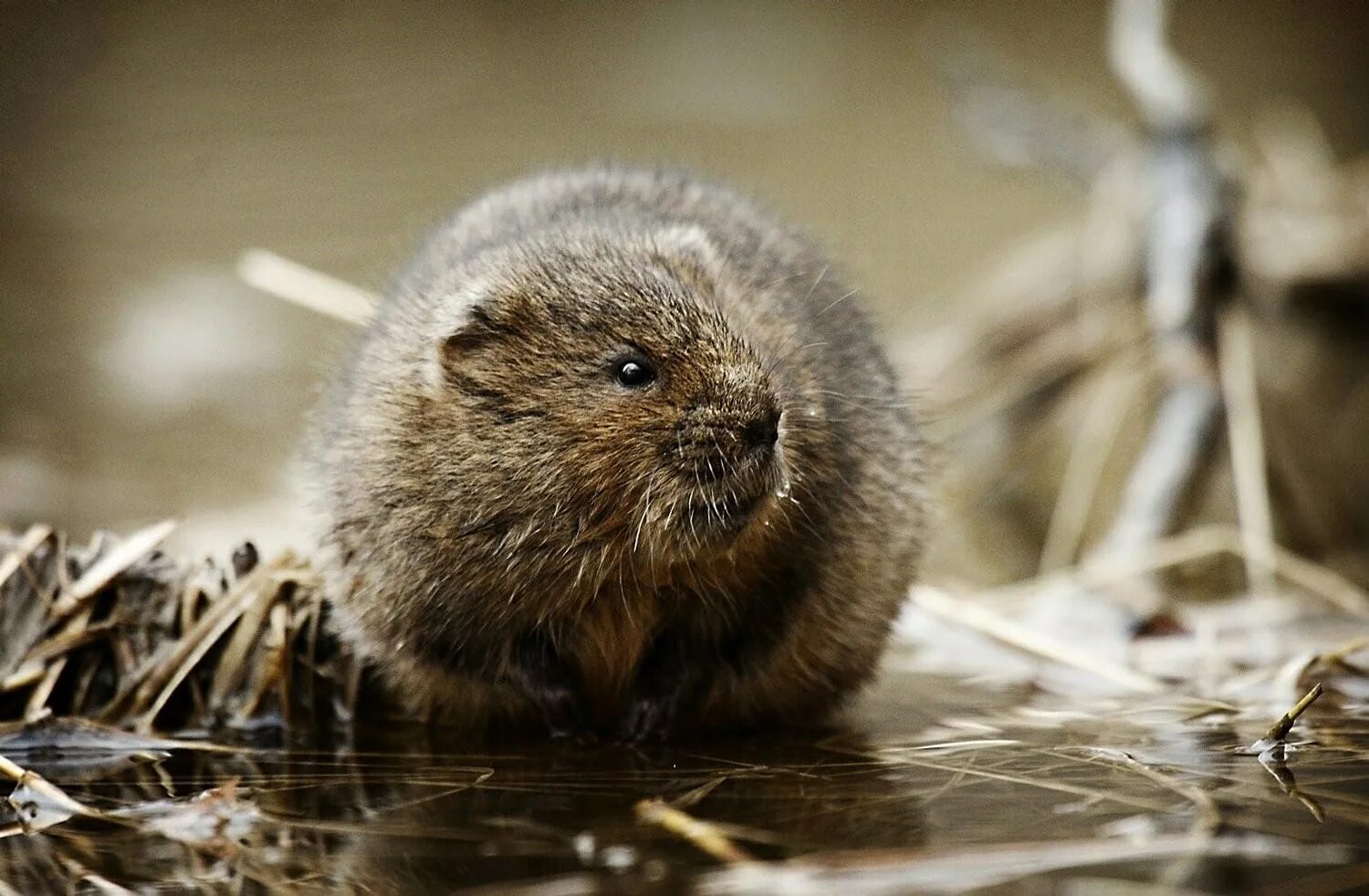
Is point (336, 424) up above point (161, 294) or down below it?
below

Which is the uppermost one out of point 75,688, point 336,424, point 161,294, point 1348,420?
point 161,294

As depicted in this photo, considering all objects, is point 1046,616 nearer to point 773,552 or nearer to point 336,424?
point 773,552

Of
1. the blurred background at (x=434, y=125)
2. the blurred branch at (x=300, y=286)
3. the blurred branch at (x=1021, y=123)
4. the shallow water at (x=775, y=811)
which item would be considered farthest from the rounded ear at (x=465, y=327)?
the blurred background at (x=434, y=125)

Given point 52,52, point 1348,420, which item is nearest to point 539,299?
point 1348,420

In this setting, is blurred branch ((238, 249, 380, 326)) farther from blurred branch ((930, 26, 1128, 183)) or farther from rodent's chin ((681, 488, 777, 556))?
blurred branch ((930, 26, 1128, 183))

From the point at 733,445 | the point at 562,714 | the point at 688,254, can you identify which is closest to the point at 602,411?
the point at 733,445

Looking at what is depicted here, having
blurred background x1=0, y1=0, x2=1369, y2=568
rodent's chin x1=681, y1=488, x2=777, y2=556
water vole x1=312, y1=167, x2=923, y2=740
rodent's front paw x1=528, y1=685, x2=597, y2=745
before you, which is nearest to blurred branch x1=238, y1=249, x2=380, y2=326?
water vole x1=312, y1=167, x2=923, y2=740

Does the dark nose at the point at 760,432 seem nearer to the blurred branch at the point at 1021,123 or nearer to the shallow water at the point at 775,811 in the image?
the shallow water at the point at 775,811

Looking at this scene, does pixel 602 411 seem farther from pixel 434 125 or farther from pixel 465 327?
pixel 434 125
